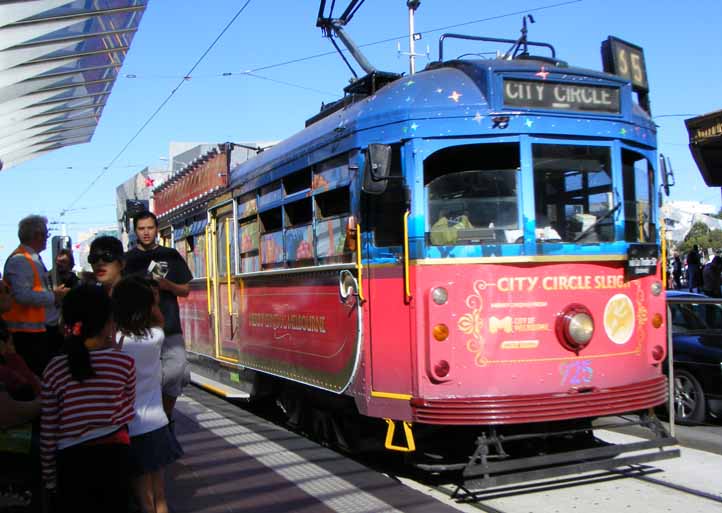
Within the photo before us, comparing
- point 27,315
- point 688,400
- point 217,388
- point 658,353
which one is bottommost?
point 688,400

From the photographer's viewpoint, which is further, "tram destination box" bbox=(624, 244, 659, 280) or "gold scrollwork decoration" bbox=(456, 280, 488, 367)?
"tram destination box" bbox=(624, 244, 659, 280)

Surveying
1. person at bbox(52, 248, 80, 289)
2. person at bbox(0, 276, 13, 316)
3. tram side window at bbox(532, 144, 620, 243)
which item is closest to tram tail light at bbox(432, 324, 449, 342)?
tram side window at bbox(532, 144, 620, 243)

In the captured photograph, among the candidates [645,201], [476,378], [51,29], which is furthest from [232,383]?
[51,29]

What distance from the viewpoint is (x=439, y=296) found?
5566mm

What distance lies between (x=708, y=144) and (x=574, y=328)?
8800 mm

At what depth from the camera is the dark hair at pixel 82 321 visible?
337 centimetres

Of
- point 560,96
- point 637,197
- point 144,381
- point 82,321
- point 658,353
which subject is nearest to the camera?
point 82,321

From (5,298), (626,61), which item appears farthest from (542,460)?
(5,298)

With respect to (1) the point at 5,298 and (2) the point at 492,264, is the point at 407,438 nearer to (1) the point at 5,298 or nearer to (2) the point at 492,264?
(2) the point at 492,264

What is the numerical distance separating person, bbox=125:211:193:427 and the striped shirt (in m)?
2.04

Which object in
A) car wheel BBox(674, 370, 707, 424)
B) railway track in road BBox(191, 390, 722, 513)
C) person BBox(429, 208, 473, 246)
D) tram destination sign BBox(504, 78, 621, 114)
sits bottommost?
railway track in road BBox(191, 390, 722, 513)

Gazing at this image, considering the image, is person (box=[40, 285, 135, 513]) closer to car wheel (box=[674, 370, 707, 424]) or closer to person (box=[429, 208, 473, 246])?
person (box=[429, 208, 473, 246])

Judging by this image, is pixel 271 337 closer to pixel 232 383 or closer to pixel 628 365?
pixel 232 383

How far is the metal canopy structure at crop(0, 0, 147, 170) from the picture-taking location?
14820mm
